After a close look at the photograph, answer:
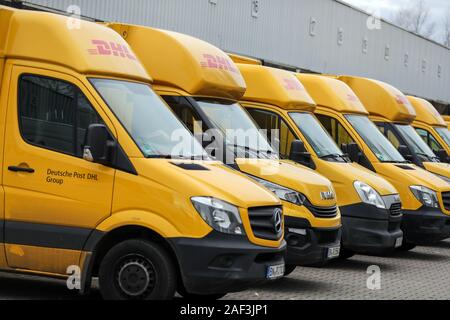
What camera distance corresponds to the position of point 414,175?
14.7 metres

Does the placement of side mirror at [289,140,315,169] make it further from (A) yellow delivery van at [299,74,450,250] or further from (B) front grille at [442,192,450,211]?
(B) front grille at [442,192,450,211]

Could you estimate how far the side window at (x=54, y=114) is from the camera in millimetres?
8422

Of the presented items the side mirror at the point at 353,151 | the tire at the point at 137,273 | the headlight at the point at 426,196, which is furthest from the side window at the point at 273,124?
the tire at the point at 137,273

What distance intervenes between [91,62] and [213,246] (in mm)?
2063

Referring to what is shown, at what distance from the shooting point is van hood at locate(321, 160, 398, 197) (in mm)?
12609

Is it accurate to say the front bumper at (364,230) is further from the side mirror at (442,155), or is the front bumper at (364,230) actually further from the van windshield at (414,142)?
the side mirror at (442,155)

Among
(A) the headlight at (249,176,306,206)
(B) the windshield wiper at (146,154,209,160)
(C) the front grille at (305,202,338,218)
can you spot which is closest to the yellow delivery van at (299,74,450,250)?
(C) the front grille at (305,202,338,218)

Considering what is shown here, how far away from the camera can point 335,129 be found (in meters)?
14.2

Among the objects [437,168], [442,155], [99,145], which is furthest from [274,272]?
[442,155]

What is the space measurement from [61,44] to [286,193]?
11.0 ft

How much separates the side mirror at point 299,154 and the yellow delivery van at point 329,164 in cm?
8

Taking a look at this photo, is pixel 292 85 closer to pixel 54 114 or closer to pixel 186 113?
pixel 186 113

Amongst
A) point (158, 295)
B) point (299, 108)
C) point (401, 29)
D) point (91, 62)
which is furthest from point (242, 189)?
point (401, 29)
